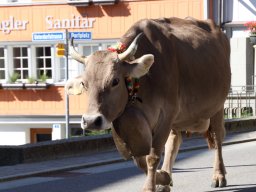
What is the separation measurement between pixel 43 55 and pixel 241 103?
33.7ft

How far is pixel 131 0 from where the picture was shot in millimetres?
33625

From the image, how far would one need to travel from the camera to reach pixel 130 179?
38.8ft

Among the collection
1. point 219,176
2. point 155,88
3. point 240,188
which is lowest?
point 240,188

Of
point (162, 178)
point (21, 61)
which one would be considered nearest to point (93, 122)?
point (162, 178)

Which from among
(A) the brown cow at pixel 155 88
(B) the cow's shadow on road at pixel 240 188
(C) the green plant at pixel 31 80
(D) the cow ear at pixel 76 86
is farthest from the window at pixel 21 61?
(D) the cow ear at pixel 76 86

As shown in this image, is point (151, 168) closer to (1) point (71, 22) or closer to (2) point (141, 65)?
(2) point (141, 65)

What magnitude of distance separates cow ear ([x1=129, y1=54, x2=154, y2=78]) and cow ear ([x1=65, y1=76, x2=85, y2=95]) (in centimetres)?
47

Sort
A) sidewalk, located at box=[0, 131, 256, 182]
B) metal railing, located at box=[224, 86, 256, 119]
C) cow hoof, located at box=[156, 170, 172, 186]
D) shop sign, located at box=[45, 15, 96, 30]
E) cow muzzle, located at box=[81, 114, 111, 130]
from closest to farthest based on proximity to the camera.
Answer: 1. cow muzzle, located at box=[81, 114, 111, 130]
2. cow hoof, located at box=[156, 170, 172, 186]
3. sidewalk, located at box=[0, 131, 256, 182]
4. metal railing, located at box=[224, 86, 256, 119]
5. shop sign, located at box=[45, 15, 96, 30]

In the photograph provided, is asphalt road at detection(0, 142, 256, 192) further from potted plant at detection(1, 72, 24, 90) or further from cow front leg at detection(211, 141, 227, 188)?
potted plant at detection(1, 72, 24, 90)

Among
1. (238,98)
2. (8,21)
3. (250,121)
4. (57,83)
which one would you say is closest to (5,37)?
(8,21)

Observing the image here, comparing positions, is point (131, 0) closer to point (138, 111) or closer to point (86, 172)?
point (86, 172)

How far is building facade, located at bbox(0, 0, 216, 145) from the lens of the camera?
112ft

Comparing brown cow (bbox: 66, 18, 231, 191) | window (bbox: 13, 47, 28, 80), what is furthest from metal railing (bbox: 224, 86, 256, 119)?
brown cow (bbox: 66, 18, 231, 191)

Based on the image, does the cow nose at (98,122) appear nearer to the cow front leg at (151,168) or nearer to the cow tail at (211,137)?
the cow front leg at (151,168)
